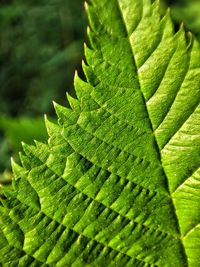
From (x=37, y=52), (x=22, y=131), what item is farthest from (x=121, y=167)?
(x=37, y=52)

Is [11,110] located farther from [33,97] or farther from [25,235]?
[25,235]

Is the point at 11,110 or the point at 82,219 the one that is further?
the point at 11,110

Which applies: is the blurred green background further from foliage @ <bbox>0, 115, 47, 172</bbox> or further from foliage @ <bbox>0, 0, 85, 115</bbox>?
foliage @ <bbox>0, 115, 47, 172</bbox>

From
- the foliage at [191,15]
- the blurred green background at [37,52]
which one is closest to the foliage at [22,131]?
the foliage at [191,15]

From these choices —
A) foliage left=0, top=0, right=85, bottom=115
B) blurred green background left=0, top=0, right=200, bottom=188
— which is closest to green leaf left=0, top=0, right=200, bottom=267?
blurred green background left=0, top=0, right=200, bottom=188

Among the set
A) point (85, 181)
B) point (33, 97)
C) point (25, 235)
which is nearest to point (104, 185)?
point (85, 181)

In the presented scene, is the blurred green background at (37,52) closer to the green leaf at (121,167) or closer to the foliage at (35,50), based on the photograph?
the foliage at (35,50)
